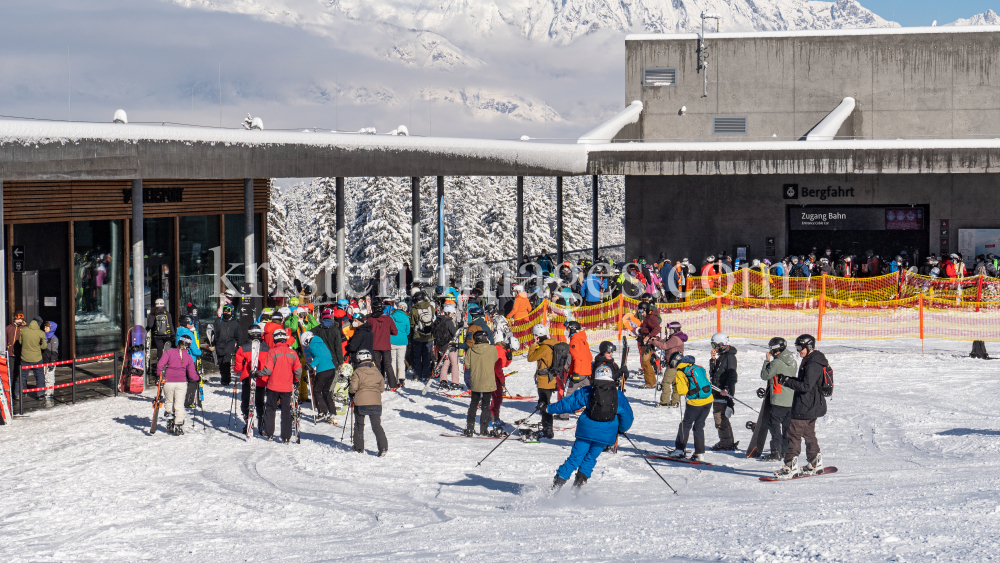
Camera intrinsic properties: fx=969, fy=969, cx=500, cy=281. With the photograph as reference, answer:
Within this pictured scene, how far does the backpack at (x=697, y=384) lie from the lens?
1199 cm

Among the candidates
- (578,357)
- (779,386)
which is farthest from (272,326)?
(779,386)

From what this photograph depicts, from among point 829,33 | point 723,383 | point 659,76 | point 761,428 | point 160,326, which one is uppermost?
point 829,33

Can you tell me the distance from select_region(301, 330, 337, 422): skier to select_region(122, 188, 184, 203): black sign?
804 centimetres

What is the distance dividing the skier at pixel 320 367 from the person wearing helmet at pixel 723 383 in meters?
5.24

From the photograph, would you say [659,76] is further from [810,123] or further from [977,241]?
[977,241]

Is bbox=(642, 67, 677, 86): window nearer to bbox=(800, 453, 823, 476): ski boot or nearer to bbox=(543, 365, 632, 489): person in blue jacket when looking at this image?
bbox=(800, 453, 823, 476): ski boot

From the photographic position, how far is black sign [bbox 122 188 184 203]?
20.2 meters

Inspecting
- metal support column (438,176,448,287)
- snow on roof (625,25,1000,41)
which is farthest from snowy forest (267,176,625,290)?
metal support column (438,176,448,287)

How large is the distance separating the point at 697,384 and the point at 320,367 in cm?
517

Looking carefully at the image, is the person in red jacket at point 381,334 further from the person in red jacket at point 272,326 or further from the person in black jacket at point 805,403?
the person in black jacket at point 805,403

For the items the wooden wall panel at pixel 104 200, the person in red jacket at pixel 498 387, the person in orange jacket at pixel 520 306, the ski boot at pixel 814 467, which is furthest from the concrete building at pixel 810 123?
the ski boot at pixel 814 467

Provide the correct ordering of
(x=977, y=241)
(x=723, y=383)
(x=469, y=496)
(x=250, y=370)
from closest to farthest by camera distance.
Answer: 1. (x=469, y=496)
2. (x=723, y=383)
3. (x=250, y=370)
4. (x=977, y=241)

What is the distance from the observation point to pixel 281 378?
12.7 meters

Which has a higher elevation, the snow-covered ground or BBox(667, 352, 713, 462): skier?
BBox(667, 352, 713, 462): skier
